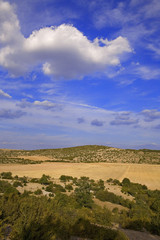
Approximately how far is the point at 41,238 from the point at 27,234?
1.68 ft

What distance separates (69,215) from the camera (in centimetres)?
996

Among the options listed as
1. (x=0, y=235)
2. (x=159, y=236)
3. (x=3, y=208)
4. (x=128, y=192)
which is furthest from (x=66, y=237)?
(x=128, y=192)

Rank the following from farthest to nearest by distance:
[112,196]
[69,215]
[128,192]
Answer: [128,192] < [112,196] < [69,215]

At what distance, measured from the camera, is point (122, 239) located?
7836 millimetres

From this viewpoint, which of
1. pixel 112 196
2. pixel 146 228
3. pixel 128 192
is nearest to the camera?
pixel 146 228

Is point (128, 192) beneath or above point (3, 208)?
beneath

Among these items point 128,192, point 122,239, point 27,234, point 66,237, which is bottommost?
point 128,192

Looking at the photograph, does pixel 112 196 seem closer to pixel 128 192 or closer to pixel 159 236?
pixel 128 192

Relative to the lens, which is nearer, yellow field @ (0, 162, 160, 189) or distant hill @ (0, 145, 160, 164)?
yellow field @ (0, 162, 160, 189)

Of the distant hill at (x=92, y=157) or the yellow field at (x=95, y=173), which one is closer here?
the yellow field at (x=95, y=173)

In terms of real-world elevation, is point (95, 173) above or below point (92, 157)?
below

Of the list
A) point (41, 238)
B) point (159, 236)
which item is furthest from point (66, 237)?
point (159, 236)

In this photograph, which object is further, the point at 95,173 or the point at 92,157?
the point at 92,157

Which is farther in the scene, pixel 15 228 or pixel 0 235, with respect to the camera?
pixel 15 228
